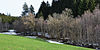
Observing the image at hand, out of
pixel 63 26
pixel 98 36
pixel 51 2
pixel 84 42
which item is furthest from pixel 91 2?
pixel 51 2

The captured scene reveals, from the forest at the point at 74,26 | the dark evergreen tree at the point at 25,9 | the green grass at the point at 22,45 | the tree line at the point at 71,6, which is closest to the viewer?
the green grass at the point at 22,45

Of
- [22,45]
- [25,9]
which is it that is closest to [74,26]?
[22,45]

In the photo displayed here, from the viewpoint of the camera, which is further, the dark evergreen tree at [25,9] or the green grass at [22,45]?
the dark evergreen tree at [25,9]

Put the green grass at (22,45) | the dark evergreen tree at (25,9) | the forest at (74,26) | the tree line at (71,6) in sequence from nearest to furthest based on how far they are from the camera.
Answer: the green grass at (22,45)
the forest at (74,26)
the tree line at (71,6)
the dark evergreen tree at (25,9)

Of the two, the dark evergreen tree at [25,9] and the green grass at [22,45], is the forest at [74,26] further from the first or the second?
the dark evergreen tree at [25,9]

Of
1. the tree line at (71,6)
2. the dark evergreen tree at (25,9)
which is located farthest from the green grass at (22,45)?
the dark evergreen tree at (25,9)

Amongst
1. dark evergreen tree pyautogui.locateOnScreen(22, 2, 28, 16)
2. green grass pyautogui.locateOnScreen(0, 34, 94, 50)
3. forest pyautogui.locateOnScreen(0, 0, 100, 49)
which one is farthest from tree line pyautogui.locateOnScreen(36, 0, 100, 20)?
green grass pyautogui.locateOnScreen(0, 34, 94, 50)

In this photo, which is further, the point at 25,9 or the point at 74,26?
the point at 25,9

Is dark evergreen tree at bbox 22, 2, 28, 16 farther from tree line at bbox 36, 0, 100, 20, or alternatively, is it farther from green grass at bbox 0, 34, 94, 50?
green grass at bbox 0, 34, 94, 50

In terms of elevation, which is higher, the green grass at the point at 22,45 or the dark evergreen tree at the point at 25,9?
the dark evergreen tree at the point at 25,9

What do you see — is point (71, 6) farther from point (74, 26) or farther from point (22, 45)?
point (22, 45)

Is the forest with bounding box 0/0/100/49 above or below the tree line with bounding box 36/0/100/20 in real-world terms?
below

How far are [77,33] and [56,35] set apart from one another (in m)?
6.37

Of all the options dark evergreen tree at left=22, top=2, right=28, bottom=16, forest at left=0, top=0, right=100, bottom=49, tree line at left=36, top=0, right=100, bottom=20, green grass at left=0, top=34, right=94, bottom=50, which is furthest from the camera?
dark evergreen tree at left=22, top=2, right=28, bottom=16
